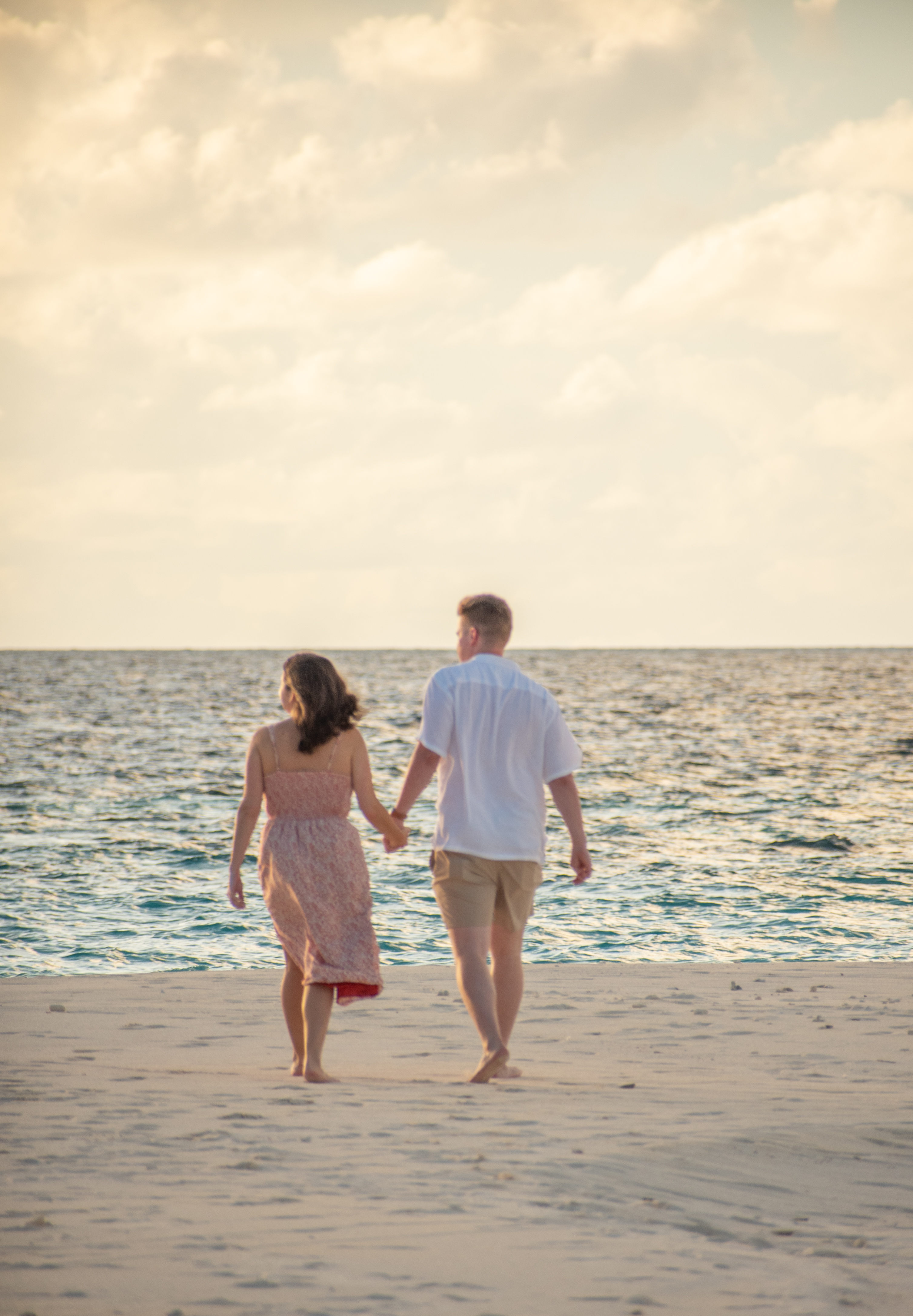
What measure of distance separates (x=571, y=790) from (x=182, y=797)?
16748 mm

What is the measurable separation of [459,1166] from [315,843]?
1.57m

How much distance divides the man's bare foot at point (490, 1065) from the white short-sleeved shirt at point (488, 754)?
33.1 inches

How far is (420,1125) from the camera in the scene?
446 cm

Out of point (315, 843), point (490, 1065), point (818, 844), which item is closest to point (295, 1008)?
point (315, 843)

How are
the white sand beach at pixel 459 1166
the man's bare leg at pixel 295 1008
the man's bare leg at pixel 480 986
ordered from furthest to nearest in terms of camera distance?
the man's bare leg at pixel 295 1008, the man's bare leg at pixel 480 986, the white sand beach at pixel 459 1166

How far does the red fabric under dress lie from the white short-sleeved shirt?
41 cm

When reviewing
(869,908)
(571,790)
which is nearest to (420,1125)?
(571,790)

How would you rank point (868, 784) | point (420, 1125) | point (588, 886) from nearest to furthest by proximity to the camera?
point (420, 1125) → point (588, 886) → point (868, 784)

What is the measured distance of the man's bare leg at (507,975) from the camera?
5227mm

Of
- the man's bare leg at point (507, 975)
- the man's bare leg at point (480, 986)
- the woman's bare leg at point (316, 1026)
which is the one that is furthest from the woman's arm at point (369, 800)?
the woman's bare leg at point (316, 1026)

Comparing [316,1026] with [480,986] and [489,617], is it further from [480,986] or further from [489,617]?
[489,617]

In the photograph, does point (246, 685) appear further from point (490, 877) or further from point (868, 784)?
point (490, 877)

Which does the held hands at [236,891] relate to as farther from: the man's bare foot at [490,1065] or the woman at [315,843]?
the man's bare foot at [490,1065]

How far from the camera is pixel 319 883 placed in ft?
16.8
